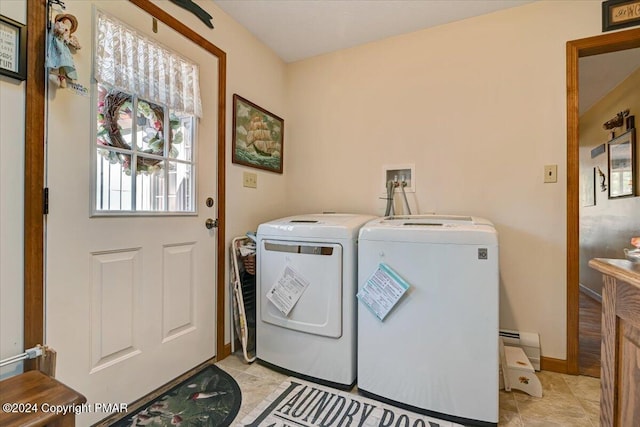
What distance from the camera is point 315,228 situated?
161 centimetres

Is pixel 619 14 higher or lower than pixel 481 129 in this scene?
higher

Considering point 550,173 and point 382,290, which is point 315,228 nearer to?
point 382,290

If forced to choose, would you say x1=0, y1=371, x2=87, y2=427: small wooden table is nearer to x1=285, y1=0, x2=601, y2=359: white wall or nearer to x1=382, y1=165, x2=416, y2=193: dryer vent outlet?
x1=285, y1=0, x2=601, y2=359: white wall

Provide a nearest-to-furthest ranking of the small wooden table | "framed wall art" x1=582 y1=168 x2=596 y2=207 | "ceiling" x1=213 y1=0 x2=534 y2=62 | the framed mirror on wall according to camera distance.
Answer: the small wooden table < "ceiling" x1=213 y1=0 x2=534 y2=62 < the framed mirror on wall < "framed wall art" x1=582 y1=168 x2=596 y2=207

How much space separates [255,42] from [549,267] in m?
2.46

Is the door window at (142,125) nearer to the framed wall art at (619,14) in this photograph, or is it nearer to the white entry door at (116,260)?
the white entry door at (116,260)

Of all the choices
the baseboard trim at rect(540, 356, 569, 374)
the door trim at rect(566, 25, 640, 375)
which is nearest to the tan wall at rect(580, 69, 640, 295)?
the door trim at rect(566, 25, 640, 375)

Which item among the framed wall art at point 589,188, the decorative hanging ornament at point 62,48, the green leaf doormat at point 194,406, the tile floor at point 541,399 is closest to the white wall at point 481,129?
the tile floor at point 541,399

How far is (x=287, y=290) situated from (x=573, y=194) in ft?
5.65

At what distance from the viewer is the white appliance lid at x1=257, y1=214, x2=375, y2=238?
1565 millimetres

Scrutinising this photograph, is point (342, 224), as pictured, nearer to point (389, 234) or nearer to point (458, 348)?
point (389, 234)

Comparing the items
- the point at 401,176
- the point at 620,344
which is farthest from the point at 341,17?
the point at 620,344

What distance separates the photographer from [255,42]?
2191mm

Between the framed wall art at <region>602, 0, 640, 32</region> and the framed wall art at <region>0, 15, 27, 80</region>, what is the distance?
8.96 ft
